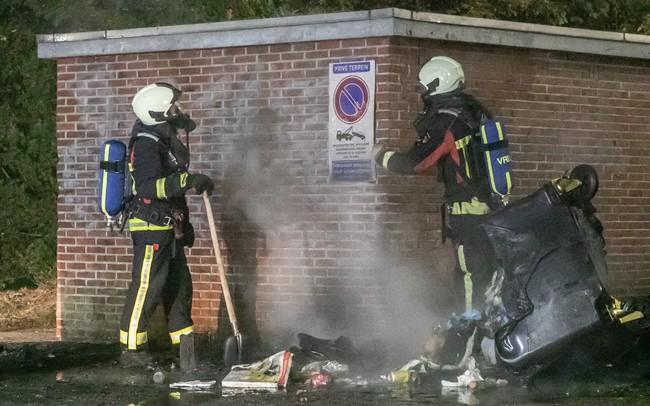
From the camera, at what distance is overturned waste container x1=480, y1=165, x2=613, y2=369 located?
8117 mm

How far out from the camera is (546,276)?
823 cm

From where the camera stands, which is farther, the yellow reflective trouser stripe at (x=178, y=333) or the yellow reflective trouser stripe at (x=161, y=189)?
the yellow reflective trouser stripe at (x=178, y=333)

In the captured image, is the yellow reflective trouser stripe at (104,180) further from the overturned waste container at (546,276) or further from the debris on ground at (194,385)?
the overturned waste container at (546,276)

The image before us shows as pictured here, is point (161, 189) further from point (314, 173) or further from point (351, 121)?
point (351, 121)

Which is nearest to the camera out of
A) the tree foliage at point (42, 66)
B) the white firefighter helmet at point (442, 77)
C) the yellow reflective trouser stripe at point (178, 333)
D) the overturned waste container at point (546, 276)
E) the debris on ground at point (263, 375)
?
the overturned waste container at point (546, 276)

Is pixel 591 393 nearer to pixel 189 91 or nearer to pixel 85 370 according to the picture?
pixel 85 370

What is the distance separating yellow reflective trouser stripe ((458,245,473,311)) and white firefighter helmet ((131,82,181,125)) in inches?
93.2

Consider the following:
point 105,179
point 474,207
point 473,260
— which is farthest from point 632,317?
point 105,179

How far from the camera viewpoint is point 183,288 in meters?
9.66

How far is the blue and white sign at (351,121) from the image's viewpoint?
996 cm

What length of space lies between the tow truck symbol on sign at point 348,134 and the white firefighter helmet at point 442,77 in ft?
3.36

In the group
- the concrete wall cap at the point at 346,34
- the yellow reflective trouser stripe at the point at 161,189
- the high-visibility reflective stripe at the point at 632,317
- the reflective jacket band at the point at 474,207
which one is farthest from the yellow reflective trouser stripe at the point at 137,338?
the high-visibility reflective stripe at the point at 632,317

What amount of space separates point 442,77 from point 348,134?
4.07 ft

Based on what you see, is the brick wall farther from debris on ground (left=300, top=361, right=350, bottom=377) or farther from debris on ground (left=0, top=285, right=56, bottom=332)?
debris on ground (left=0, top=285, right=56, bottom=332)
